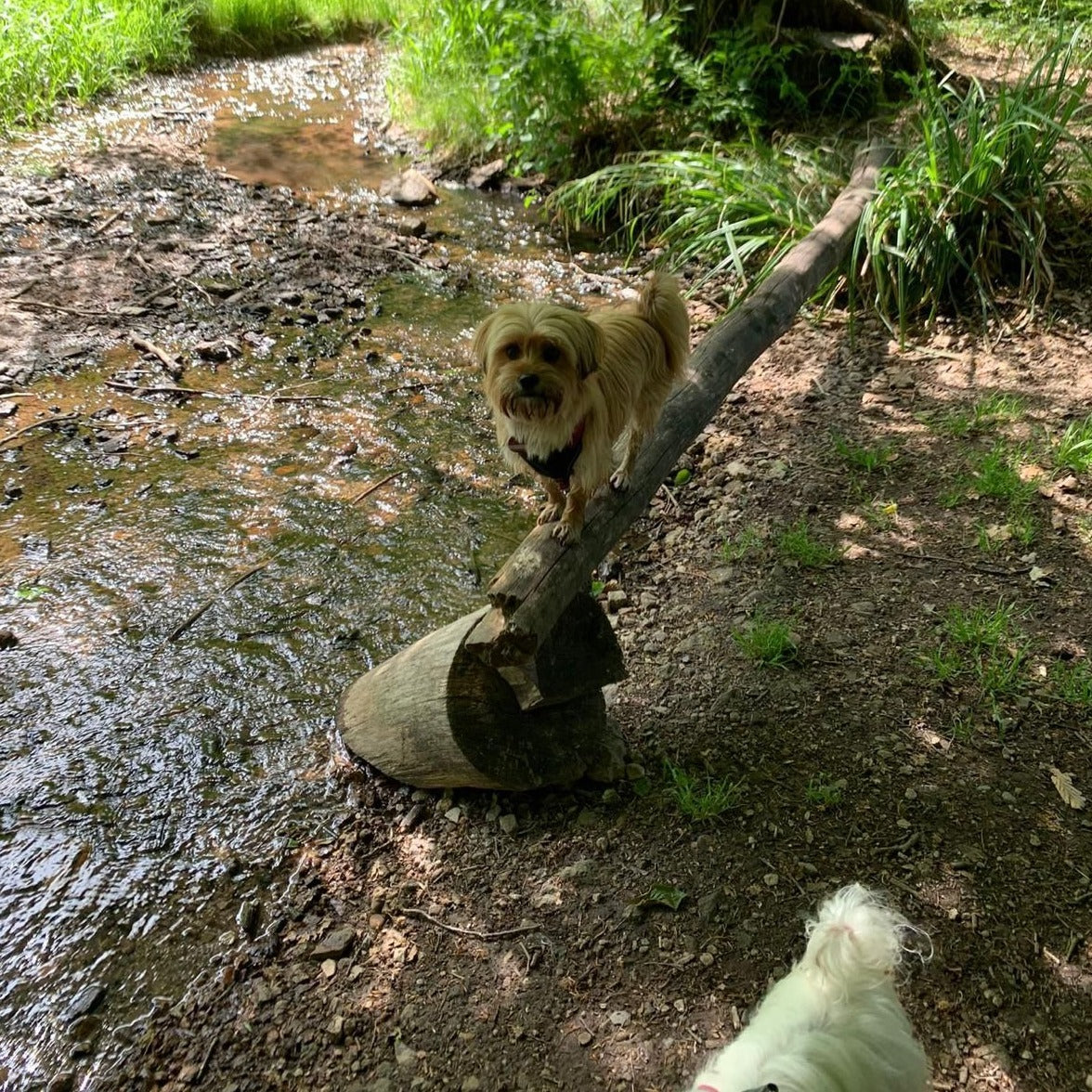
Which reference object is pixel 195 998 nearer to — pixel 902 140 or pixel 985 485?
pixel 985 485

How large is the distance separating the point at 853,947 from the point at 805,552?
255 centimetres

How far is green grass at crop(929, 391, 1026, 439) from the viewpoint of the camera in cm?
489

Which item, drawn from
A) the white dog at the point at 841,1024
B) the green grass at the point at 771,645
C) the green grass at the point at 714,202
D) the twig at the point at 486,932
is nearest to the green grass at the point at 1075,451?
the green grass at the point at 771,645

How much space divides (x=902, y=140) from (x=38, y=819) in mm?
7890

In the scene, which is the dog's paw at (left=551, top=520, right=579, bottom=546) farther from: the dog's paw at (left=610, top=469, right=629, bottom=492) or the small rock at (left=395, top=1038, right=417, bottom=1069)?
the small rock at (left=395, top=1038, right=417, bottom=1069)

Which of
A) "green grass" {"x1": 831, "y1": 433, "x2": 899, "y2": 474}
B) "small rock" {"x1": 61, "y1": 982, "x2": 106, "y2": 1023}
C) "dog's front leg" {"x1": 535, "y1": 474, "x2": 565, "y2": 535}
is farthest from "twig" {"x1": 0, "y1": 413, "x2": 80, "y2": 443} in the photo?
"green grass" {"x1": 831, "y1": 433, "x2": 899, "y2": 474}

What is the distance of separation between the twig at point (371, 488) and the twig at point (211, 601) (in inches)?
23.9

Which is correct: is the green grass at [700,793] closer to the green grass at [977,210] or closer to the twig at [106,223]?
the green grass at [977,210]

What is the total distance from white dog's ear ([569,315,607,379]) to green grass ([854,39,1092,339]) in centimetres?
357

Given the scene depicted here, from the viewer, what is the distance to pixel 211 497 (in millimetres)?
4852

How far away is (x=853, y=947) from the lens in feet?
6.01

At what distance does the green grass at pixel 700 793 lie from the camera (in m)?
3.03

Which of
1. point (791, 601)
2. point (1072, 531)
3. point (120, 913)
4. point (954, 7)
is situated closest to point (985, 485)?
point (1072, 531)

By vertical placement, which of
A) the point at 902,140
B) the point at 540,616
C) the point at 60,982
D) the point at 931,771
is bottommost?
the point at 60,982
